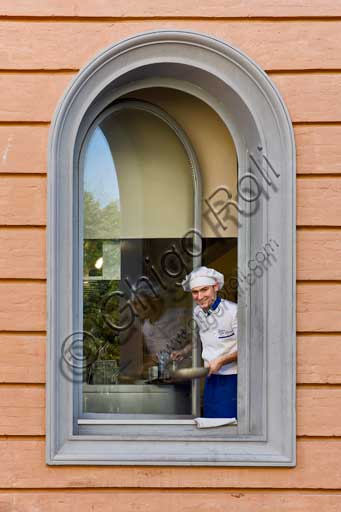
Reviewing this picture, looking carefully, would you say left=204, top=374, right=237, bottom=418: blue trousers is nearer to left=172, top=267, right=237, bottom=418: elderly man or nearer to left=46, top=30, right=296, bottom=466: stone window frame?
left=172, top=267, right=237, bottom=418: elderly man

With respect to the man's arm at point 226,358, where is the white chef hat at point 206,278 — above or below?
above

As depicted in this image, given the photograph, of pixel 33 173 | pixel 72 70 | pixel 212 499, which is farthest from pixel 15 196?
pixel 212 499

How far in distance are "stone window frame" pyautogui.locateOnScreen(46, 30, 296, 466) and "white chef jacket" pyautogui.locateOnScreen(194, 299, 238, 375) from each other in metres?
0.23

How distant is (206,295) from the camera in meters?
4.23

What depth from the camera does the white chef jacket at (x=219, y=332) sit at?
4.18 meters

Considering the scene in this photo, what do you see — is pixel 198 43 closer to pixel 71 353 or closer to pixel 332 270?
pixel 332 270

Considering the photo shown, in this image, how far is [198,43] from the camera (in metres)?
3.92

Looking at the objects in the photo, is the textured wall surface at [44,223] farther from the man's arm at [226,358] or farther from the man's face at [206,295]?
the man's face at [206,295]

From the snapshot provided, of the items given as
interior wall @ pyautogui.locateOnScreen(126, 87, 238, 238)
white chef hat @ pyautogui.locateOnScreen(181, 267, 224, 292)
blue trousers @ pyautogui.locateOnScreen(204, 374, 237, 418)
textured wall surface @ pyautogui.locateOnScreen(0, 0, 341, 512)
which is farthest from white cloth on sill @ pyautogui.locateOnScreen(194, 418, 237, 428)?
interior wall @ pyautogui.locateOnScreen(126, 87, 238, 238)

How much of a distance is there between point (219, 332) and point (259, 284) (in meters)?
0.41

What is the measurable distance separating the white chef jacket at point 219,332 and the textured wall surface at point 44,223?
46 cm

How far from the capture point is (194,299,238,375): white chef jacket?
13.7 feet

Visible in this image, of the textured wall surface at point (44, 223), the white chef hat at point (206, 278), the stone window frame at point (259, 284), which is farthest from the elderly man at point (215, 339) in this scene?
the textured wall surface at point (44, 223)

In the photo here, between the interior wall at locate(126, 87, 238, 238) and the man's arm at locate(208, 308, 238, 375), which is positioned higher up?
the interior wall at locate(126, 87, 238, 238)
